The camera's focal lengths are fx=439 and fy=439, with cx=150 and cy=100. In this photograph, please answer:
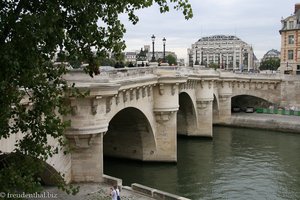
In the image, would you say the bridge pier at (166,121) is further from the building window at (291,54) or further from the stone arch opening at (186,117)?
the building window at (291,54)

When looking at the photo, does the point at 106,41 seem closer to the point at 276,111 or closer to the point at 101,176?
the point at 101,176

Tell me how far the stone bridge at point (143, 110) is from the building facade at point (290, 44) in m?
11.2

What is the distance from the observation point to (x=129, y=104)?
30.6m

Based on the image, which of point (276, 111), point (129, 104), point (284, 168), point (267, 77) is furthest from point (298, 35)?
point (129, 104)

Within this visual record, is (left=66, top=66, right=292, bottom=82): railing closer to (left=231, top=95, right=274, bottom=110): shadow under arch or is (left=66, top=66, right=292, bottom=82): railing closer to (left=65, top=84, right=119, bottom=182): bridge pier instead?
(left=65, top=84, right=119, bottom=182): bridge pier

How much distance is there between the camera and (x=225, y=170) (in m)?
35.2

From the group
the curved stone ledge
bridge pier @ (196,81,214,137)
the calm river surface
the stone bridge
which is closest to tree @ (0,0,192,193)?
the stone bridge

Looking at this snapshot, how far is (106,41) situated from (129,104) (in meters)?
20.3

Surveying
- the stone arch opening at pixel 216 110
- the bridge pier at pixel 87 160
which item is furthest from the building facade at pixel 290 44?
the bridge pier at pixel 87 160

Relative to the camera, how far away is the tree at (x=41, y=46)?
8961 mm

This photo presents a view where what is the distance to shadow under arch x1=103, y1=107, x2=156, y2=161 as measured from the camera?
35562mm

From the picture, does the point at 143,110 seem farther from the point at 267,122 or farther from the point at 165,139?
the point at 267,122

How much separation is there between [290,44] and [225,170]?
1813 inches

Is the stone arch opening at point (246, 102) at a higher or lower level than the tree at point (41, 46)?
lower
